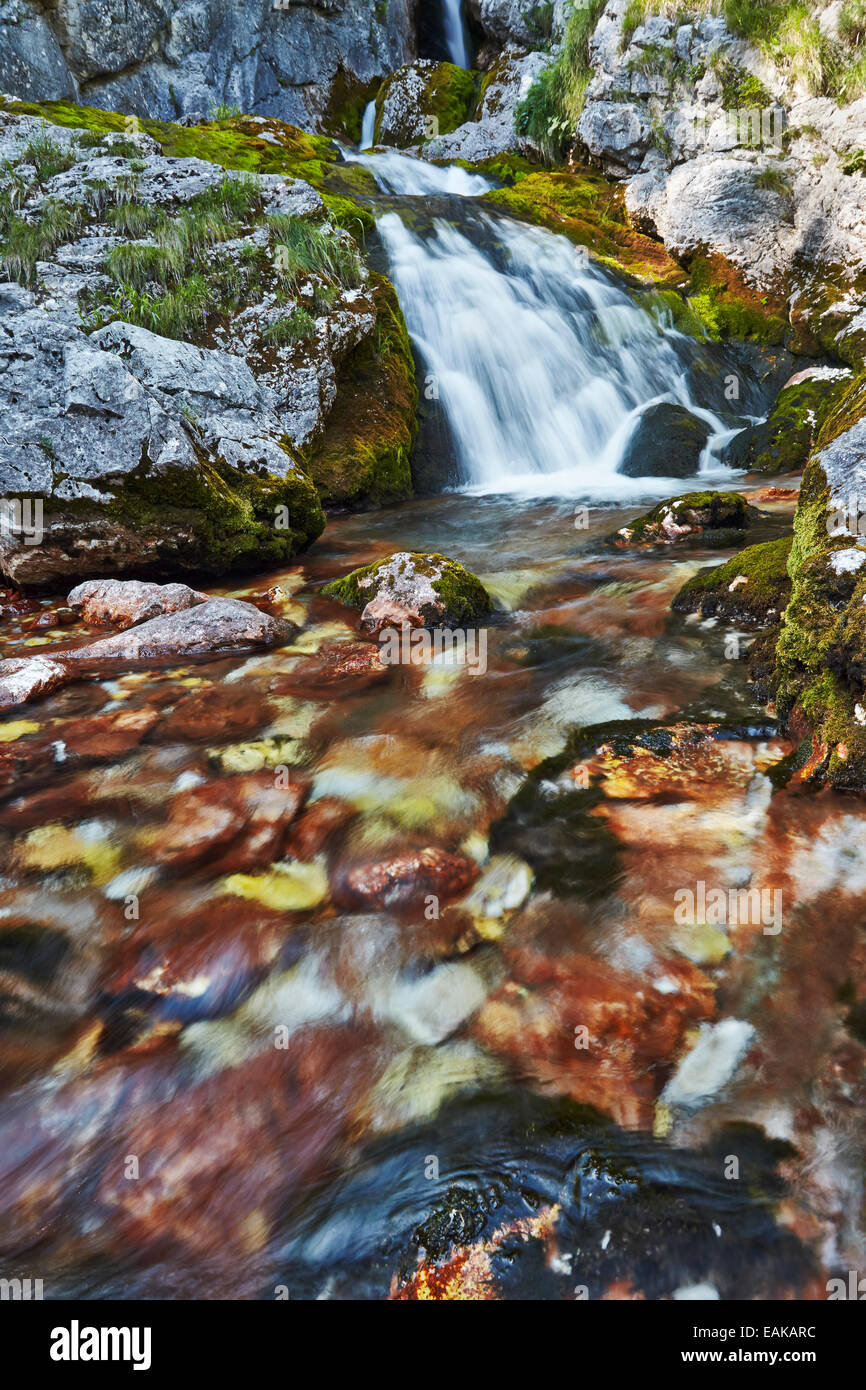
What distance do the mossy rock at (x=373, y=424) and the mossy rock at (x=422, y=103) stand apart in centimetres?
1300

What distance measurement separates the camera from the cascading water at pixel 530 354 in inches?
373

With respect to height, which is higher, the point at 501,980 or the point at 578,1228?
the point at 501,980

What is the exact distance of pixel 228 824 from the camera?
9.99 ft

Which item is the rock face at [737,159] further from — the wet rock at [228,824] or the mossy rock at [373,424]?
the wet rock at [228,824]

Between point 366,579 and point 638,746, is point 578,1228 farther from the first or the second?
point 366,579

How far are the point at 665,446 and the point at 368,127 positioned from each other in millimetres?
16239

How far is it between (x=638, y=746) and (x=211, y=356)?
531 centimetres

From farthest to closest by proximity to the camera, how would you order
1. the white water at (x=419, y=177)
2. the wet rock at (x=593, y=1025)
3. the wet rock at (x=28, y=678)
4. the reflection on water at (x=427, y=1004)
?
the white water at (x=419, y=177)
the wet rock at (x=28, y=678)
the wet rock at (x=593, y=1025)
the reflection on water at (x=427, y=1004)

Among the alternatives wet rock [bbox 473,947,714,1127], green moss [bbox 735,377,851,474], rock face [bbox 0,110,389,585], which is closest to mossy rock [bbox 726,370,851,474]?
green moss [bbox 735,377,851,474]

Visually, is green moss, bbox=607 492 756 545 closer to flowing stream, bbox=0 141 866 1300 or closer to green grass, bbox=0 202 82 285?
flowing stream, bbox=0 141 866 1300

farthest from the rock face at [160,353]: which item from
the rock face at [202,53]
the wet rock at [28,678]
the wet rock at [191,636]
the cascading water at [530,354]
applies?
the rock face at [202,53]

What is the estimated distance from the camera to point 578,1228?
1.61m

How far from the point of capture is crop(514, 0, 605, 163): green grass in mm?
14172

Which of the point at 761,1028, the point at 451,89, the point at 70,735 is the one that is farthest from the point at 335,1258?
the point at 451,89
